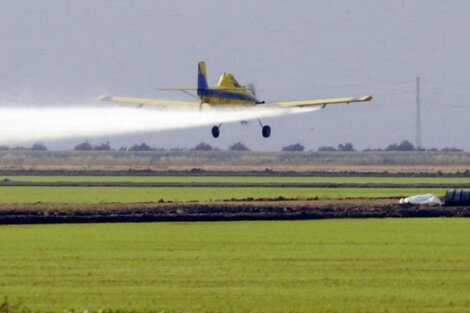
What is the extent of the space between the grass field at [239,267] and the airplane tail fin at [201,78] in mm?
31198

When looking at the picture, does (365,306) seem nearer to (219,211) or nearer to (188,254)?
(188,254)

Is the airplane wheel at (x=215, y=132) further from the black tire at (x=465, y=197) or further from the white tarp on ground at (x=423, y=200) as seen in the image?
the black tire at (x=465, y=197)

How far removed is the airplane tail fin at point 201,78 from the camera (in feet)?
312

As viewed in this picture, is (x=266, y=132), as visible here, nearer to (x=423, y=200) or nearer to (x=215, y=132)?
(x=215, y=132)

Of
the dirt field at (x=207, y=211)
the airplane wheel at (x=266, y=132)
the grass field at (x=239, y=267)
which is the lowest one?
the grass field at (x=239, y=267)

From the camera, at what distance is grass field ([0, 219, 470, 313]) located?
1537 inches

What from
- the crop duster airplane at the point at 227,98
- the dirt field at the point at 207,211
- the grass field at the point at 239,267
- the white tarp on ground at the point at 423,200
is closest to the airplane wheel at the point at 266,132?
the crop duster airplane at the point at 227,98

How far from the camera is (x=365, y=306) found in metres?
38.2

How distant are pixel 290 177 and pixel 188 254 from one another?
7312cm

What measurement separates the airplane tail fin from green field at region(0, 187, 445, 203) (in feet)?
19.7

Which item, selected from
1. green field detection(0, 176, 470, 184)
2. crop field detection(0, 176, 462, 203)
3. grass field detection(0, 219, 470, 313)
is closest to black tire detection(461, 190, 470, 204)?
crop field detection(0, 176, 462, 203)

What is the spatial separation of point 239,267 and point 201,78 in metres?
49.8

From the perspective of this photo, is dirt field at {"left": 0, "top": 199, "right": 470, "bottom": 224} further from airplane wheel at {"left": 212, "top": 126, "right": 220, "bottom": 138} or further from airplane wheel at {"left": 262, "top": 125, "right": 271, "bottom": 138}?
airplane wheel at {"left": 262, "top": 125, "right": 271, "bottom": 138}

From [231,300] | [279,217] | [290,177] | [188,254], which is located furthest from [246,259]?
[290,177]
